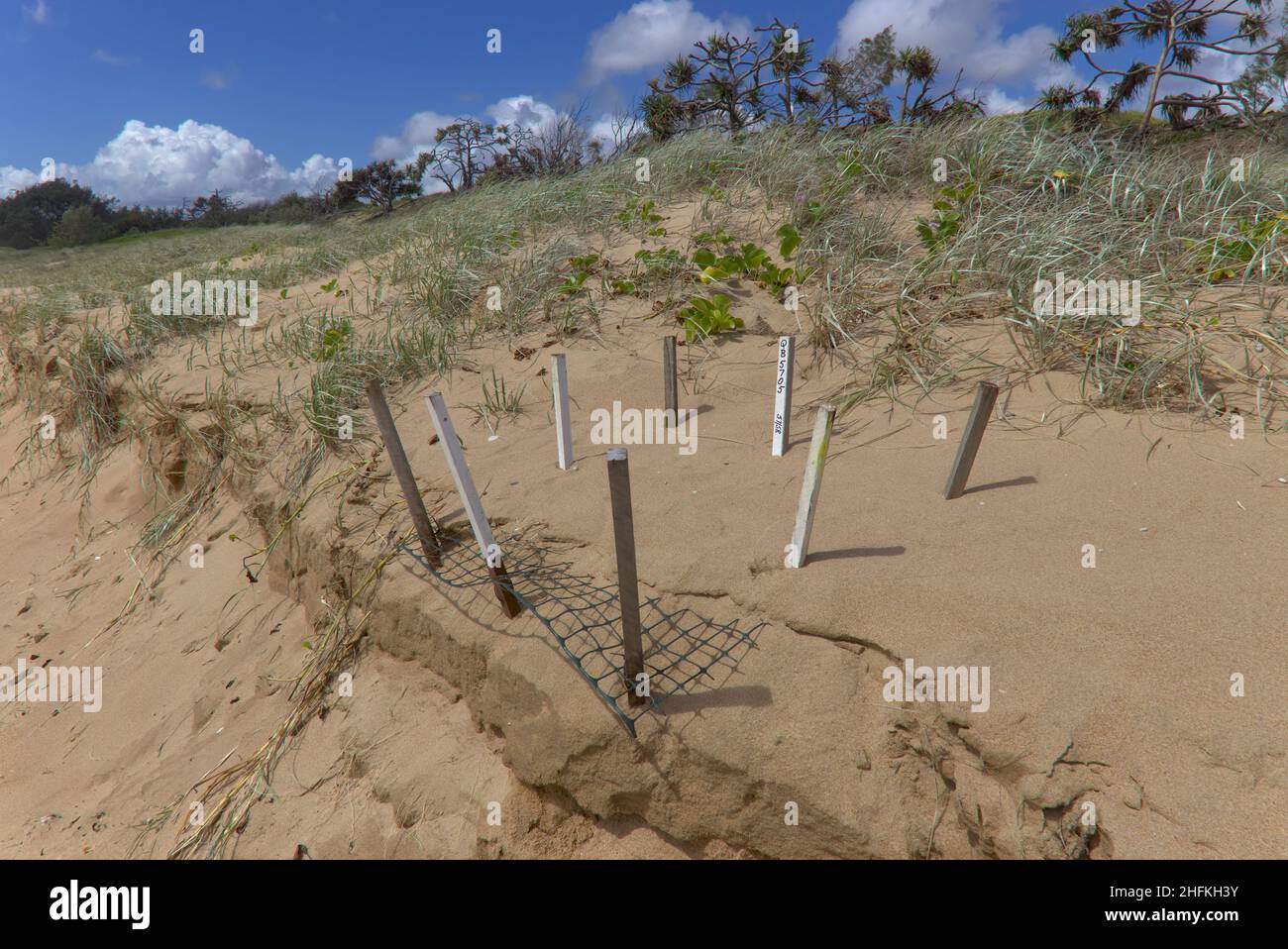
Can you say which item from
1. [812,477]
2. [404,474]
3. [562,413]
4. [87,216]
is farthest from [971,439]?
[87,216]

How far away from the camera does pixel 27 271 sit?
1207cm

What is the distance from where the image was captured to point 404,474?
2.55 m

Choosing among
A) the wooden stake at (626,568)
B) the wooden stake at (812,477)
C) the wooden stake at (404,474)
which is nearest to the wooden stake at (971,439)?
the wooden stake at (812,477)

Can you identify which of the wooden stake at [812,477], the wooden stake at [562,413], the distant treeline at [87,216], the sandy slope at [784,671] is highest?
the distant treeline at [87,216]

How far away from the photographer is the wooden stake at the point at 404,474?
99.2 inches

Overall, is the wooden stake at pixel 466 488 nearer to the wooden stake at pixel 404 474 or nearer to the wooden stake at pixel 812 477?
the wooden stake at pixel 404 474

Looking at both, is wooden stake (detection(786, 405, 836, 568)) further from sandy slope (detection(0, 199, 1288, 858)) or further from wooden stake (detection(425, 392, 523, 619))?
wooden stake (detection(425, 392, 523, 619))

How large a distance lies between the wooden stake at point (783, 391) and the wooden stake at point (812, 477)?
0.73m

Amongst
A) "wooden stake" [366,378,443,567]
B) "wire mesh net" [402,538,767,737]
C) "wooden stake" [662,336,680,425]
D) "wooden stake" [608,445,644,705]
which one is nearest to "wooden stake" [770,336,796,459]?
"wooden stake" [662,336,680,425]

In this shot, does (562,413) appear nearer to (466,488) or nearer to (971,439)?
(466,488)

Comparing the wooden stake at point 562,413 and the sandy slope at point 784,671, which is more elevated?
the wooden stake at point 562,413

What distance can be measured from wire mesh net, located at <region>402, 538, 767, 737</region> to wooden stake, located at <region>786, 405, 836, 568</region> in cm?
32

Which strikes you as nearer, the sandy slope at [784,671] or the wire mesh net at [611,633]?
the sandy slope at [784,671]

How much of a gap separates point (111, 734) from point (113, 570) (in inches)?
59.5
